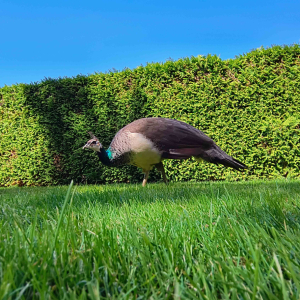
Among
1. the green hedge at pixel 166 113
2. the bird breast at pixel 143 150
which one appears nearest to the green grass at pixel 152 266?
the bird breast at pixel 143 150

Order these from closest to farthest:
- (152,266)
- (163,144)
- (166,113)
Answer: (152,266) < (163,144) < (166,113)

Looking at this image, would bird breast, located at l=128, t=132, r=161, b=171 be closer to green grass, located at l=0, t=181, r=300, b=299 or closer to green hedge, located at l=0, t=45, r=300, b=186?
green hedge, located at l=0, t=45, r=300, b=186

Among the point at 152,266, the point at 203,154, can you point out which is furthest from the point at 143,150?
the point at 152,266

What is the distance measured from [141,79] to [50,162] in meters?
3.52

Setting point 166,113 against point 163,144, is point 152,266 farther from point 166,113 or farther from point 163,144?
point 166,113

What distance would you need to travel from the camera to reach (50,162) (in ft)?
25.0

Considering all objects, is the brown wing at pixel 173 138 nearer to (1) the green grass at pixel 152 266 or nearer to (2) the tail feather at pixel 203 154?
(2) the tail feather at pixel 203 154

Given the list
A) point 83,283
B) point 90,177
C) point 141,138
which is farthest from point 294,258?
point 90,177

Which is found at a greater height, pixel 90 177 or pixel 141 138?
pixel 141 138

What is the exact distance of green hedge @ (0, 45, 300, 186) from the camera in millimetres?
6117

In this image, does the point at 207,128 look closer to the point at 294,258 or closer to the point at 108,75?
the point at 108,75

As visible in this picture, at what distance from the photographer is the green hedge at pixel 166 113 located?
6.12 metres

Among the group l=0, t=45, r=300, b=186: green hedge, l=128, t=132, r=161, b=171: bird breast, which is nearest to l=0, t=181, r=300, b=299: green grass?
l=128, t=132, r=161, b=171: bird breast

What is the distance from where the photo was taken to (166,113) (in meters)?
6.73
